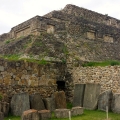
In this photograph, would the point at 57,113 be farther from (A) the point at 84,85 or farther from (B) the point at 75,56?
(B) the point at 75,56

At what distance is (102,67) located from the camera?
13305 mm

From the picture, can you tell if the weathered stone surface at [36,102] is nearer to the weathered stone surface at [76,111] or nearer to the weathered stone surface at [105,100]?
the weathered stone surface at [76,111]

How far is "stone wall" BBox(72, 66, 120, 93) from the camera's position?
498 inches

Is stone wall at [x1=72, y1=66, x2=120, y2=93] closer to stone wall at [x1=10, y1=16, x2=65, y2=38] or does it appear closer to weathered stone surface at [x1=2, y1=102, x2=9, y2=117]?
stone wall at [x1=10, y1=16, x2=65, y2=38]

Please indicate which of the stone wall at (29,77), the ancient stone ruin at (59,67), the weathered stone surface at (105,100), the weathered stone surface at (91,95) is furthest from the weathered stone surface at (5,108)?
the weathered stone surface at (105,100)

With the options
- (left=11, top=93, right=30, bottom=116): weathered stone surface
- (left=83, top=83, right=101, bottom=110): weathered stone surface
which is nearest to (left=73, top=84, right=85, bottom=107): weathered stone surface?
(left=83, top=83, right=101, bottom=110): weathered stone surface

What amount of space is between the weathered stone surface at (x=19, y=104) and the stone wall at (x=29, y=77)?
2.44ft

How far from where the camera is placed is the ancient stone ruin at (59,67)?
11.8 meters

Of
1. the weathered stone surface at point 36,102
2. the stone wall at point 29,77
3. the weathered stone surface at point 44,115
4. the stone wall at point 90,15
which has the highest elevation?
the stone wall at point 90,15

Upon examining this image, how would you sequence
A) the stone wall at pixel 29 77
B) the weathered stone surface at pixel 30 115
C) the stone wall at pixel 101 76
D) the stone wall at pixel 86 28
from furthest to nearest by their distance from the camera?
the stone wall at pixel 86 28
the stone wall at pixel 101 76
the stone wall at pixel 29 77
the weathered stone surface at pixel 30 115

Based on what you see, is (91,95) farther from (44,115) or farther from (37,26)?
(37,26)

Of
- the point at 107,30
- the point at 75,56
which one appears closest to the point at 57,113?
the point at 75,56

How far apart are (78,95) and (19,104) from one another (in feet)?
11.7

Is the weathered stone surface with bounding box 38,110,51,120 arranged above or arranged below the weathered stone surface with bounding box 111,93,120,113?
below
